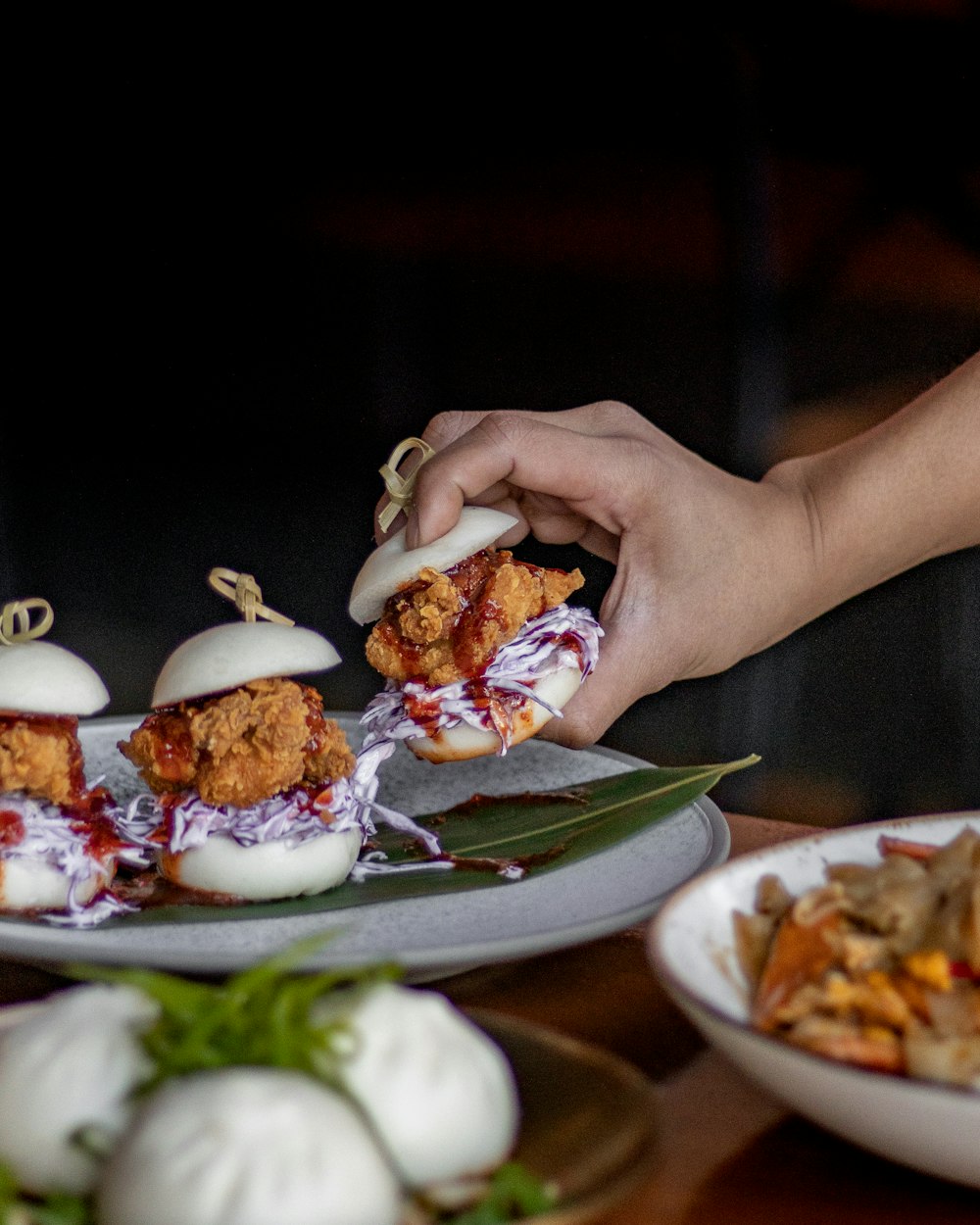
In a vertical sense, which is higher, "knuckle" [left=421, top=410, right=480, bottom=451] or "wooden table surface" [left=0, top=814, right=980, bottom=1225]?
"knuckle" [left=421, top=410, right=480, bottom=451]

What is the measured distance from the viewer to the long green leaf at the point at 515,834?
1.96m

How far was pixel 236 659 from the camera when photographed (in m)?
1.97

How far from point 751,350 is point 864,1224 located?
13.5ft

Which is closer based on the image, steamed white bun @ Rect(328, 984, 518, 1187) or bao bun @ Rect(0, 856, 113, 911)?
steamed white bun @ Rect(328, 984, 518, 1187)

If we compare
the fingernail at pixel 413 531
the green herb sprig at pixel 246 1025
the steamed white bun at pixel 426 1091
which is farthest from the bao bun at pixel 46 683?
the steamed white bun at pixel 426 1091

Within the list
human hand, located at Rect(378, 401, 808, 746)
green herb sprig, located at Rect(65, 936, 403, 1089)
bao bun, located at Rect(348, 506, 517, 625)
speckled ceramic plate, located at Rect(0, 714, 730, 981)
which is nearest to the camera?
green herb sprig, located at Rect(65, 936, 403, 1089)

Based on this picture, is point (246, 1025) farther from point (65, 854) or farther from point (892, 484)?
point (892, 484)

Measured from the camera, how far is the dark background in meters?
4.66

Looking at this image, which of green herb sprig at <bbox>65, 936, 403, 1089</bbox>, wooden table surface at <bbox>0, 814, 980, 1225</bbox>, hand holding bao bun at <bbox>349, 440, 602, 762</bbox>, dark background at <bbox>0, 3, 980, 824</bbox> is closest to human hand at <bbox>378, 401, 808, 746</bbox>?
hand holding bao bun at <bbox>349, 440, 602, 762</bbox>

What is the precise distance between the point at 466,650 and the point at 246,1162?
1546mm

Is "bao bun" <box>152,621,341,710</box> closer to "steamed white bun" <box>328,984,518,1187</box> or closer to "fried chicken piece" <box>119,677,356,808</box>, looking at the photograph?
"fried chicken piece" <box>119,677,356,808</box>

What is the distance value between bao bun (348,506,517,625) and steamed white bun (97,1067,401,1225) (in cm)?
139

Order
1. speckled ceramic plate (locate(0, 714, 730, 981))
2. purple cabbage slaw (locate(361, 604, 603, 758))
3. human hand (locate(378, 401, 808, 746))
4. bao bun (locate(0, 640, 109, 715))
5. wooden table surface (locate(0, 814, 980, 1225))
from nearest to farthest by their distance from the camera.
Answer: wooden table surface (locate(0, 814, 980, 1225)), speckled ceramic plate (locate(0, 714, 730, 981)), bao bun (locate(0, 640, 109, 715)), purple cabbage slaw (locate(361, 604, 603, 758)), human hand (locate(378, 401, 808, 746))

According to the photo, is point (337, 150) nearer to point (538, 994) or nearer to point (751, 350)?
point (751, 350)
